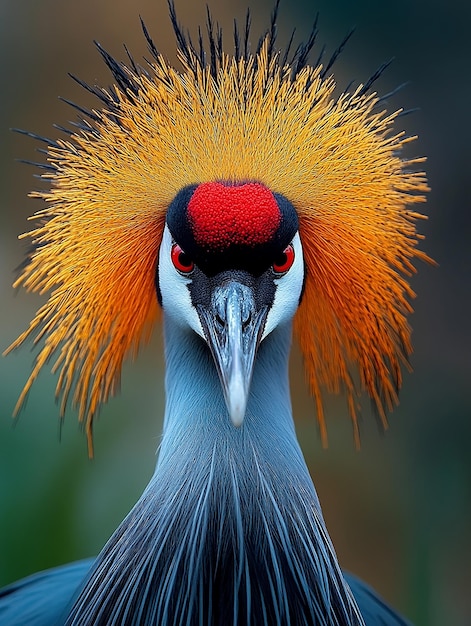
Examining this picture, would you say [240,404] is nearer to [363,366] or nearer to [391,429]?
[363,366]

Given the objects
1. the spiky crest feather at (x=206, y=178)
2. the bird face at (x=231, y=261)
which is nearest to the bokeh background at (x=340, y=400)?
the spiky crest feather at (x=206, y=178)

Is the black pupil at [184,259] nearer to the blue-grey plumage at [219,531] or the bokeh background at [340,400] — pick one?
A: the blue-grey plumage at [219,531]

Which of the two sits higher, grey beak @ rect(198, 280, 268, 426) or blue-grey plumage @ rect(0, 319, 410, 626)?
grey beak @ rect(198, 280, 268, 426)

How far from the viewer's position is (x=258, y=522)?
812 mm

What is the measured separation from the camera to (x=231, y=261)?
754 millimetres

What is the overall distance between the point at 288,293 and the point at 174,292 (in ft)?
0.39

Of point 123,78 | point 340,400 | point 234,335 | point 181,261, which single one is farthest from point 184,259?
point 340,400

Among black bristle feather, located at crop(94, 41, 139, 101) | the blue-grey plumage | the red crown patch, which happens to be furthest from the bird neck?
black bristle feather, located at crop(94, 41, 139, 101)

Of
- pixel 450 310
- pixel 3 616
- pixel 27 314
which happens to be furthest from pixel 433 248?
pixel 3 616

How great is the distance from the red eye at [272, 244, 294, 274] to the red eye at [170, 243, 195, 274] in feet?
0.28

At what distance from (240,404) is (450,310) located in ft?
4.14

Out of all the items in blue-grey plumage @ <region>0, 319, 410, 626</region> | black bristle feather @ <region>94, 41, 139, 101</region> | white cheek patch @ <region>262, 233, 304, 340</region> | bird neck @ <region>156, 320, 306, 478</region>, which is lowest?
blue-grey plumage @ <region>0, 319, 410, 626</region>

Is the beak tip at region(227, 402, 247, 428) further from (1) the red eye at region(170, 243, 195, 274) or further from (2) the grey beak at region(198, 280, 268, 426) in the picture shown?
(1) the red eye at region(170, 243, 195, 274)

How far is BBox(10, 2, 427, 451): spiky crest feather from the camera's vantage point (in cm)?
82
